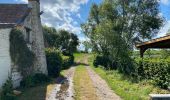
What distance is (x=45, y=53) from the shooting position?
102ft

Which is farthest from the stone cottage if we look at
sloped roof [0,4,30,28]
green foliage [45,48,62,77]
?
green foliage [45,48,62,77]

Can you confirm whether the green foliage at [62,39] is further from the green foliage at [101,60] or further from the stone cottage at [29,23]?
the stone cottage at [29,23]

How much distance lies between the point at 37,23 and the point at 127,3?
14.4 m

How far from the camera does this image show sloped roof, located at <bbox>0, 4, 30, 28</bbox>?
2578 cm

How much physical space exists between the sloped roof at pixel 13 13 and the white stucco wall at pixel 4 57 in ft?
16.6

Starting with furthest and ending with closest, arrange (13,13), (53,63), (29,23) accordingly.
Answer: (53,63)
(29,23)
(13,13)

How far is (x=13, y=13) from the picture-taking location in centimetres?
2688

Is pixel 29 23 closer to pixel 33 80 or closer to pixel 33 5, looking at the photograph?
pixel 33 5

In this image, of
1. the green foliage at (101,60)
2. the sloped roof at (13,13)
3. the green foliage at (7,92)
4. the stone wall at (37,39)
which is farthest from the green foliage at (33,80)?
the green foliage at (101,60)

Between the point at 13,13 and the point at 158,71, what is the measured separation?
12623 millimetres

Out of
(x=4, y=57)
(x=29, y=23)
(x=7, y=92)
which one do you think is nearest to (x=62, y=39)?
(x=29, y=23)

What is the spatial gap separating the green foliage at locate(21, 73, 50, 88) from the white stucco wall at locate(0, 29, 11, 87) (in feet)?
10.0

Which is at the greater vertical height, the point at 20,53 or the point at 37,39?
the point at 37,39

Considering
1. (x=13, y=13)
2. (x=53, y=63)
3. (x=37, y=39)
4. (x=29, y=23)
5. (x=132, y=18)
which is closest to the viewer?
(x=13, y=13)
